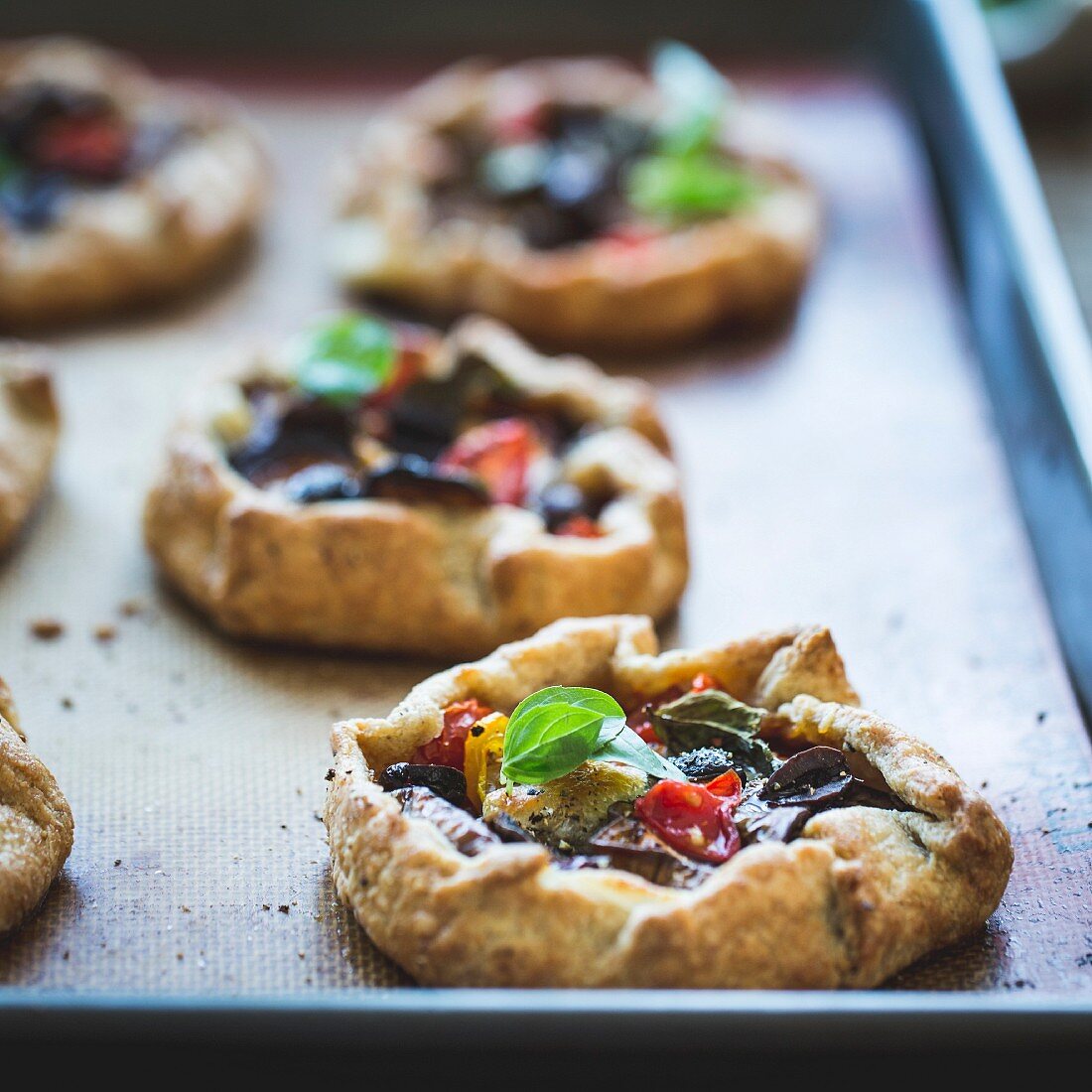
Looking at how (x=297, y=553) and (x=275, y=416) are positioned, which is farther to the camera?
(x=275, y=416)

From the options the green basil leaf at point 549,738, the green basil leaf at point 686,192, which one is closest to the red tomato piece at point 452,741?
the green basil leaf at point 549,738

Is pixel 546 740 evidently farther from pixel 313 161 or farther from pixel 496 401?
pixel 313 161

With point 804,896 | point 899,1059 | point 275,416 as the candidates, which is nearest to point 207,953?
point 804,896

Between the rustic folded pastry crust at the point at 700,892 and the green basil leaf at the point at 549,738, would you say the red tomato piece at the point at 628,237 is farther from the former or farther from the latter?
the green basil leaf at the point at 549,738

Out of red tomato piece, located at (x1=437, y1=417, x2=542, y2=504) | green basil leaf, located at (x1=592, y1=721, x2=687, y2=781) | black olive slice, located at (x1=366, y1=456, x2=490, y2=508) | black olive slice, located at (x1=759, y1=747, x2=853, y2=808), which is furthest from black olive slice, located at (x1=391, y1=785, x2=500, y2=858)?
red tomato piece, located at (x1=437, y1=417, x2=542, y2=504)

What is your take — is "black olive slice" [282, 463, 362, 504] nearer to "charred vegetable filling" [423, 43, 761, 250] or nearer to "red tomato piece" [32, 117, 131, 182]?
"charred vegetable filling" [423, 43, 761, 250]

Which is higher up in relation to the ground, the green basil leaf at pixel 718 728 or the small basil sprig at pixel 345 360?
the small basil sprig at pixel 345 360
